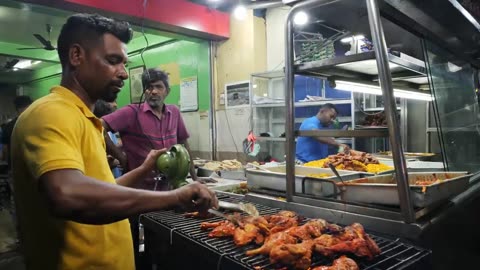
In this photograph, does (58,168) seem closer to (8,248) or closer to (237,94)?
(8,248)

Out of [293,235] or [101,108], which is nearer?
[293,235]

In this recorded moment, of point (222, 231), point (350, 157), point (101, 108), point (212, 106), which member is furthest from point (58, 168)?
point (212, 106)

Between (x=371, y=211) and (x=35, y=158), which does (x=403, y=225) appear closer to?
(x=371, y=211)

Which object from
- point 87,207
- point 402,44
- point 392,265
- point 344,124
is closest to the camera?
point 87,207

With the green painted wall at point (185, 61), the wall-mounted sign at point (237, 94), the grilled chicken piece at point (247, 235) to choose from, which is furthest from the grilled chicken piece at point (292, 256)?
the green painted wall at point (185, 61)

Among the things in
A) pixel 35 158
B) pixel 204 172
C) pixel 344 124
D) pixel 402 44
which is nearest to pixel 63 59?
pixel 35 158

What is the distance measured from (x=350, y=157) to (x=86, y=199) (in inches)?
96.7

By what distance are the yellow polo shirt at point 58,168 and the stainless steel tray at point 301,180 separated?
1146mm

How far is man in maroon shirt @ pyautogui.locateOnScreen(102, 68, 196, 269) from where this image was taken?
10.8ft

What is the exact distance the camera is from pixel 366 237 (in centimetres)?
142

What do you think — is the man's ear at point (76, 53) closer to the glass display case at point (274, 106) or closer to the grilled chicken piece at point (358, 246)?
the grilled chicken piece at point (358, 246)

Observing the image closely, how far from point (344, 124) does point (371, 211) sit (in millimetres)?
4023

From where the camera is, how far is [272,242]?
1.45 metres

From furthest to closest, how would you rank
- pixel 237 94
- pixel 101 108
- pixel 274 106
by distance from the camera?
1. pixel 237 94
2. pixel 274 106
3. pixel 101 108
